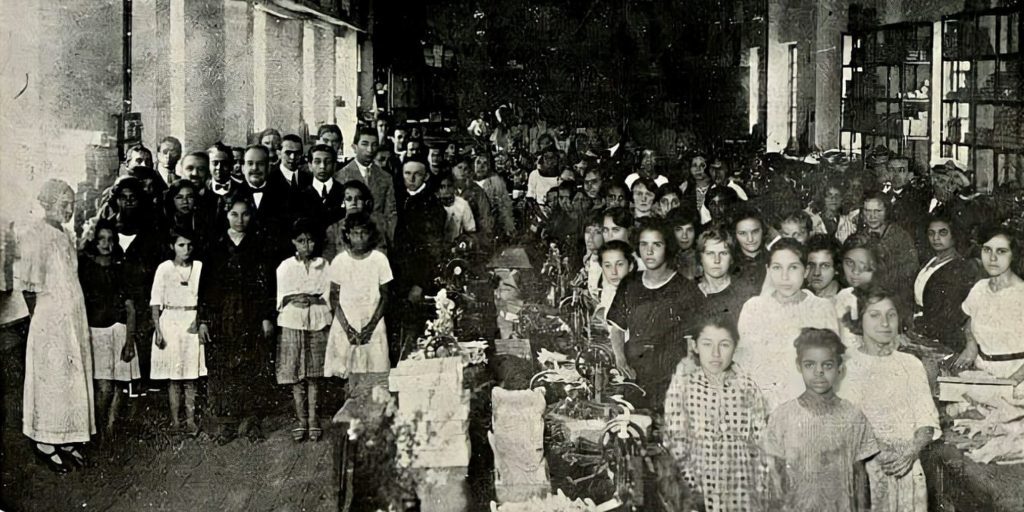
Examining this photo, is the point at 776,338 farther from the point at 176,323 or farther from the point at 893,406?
the point at 176,323

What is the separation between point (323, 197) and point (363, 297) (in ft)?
1.31

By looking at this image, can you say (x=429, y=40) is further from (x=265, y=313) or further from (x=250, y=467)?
(x=250, y=467)

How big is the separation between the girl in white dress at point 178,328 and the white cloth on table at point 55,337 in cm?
27

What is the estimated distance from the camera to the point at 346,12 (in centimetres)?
396

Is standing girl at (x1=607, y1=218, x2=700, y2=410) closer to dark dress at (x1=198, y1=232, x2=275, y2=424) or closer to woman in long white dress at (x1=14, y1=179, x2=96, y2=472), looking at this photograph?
dark dress at (x1=198, y1=232, x2=275, y2=424)

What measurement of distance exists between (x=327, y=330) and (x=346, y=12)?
3.87ft

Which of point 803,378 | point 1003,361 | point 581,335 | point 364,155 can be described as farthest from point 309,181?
point 1003,361

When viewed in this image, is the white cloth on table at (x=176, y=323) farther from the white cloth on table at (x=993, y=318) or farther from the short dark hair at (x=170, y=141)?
the white cloth on table at (x=993, y=318)

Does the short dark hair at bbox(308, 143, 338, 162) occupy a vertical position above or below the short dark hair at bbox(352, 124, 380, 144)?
below

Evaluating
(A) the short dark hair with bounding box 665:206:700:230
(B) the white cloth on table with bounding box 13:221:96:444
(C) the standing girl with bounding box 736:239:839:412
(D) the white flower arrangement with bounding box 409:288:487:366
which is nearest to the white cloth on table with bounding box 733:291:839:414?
(C) the standing girl with bounding box 736:239:839:412

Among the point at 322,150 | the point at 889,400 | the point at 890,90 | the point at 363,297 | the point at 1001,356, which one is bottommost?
the point at 889,400

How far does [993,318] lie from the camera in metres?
4.00

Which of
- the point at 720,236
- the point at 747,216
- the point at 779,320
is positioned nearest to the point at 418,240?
the point at 720,236

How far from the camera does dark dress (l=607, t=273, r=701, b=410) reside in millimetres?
3963
